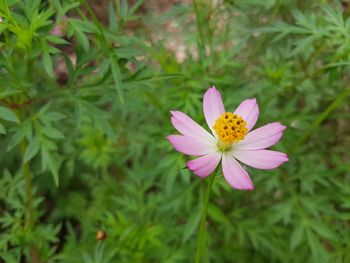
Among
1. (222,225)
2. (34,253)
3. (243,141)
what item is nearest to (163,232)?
(222,225)

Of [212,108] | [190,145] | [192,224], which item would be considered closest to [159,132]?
[192,224]

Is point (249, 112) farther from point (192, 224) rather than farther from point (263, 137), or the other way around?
point (192, 224)

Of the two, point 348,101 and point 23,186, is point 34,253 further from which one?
point 348,101

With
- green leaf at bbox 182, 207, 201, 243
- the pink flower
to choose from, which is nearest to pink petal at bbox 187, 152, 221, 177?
the pink flower

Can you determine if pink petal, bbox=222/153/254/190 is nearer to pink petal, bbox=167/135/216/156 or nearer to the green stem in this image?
pink petal, bbox=167/135/216/156

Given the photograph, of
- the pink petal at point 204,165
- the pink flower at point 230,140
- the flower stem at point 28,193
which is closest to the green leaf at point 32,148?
the flower stem at point 28,193

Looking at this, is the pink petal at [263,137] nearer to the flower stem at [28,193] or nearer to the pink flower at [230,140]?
the pink flower at [230,140]

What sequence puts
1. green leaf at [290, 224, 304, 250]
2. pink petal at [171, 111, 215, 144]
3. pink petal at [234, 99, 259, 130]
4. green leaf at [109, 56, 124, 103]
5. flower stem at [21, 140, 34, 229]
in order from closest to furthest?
1. pink petal at [171, 111, 215, 144]
2. pink petal at [234, 99, 259, 130]
3. green leaf at [109, 56, 124, 103]
4. flower stem at [21, 140, 34, 229]
5. green leaf at [290, 224, 304, 250]
